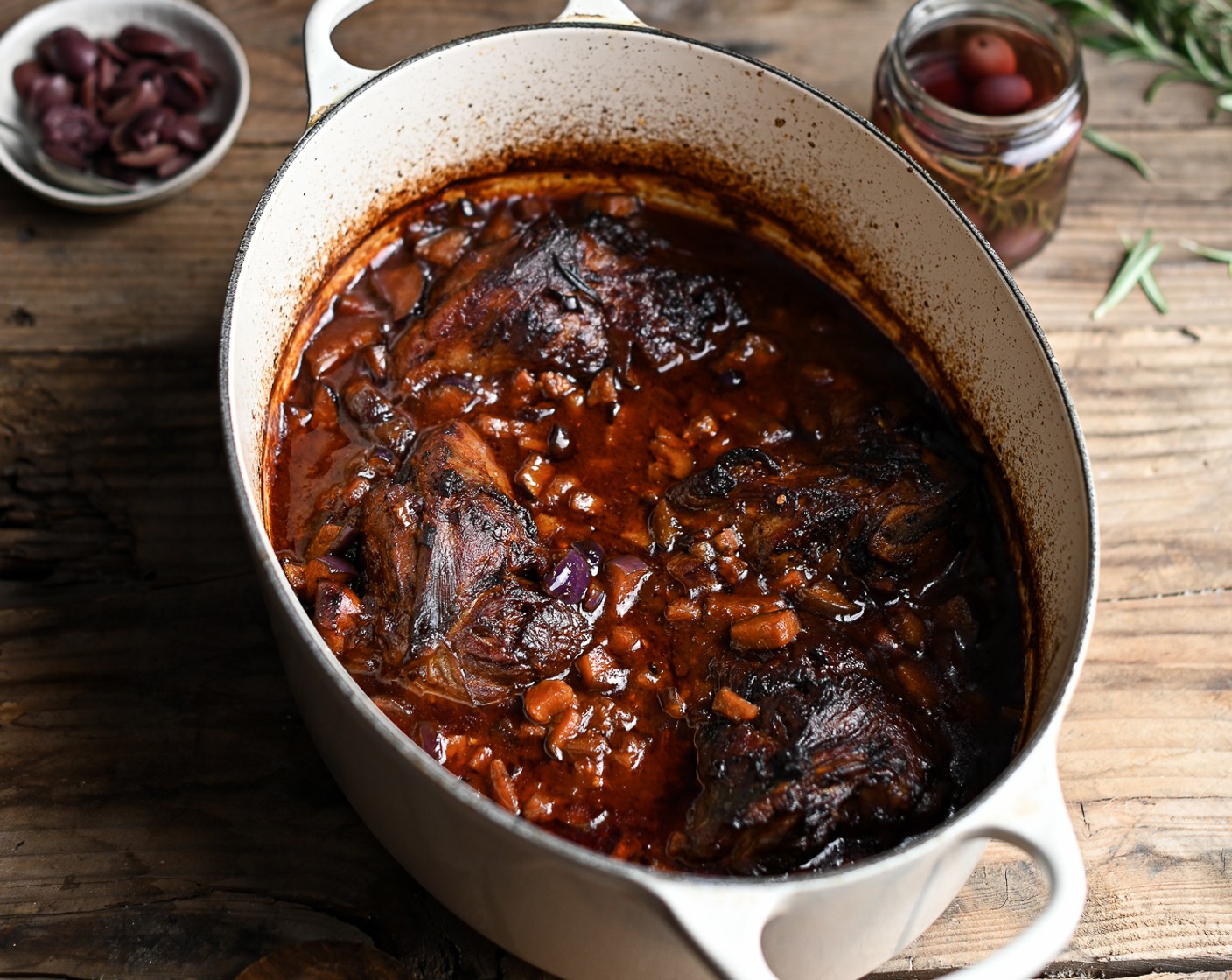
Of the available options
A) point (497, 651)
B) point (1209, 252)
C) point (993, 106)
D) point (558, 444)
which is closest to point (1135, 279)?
point (1209, 252)

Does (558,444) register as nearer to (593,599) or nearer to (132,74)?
(593,599)

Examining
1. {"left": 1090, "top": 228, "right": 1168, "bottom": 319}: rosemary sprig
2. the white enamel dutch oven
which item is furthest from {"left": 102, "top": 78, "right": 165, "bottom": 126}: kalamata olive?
{"left": 1090, "top": 228, "right": 1168, "bottom": 319}: rosemary sprig

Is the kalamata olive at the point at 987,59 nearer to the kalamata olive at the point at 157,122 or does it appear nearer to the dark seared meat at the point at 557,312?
the dark seared meat at the point at 557,312

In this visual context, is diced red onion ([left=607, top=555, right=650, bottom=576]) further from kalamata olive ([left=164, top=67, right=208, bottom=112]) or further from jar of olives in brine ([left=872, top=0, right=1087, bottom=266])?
kalamata olive ([left=164, top=67, right=208, bottom=112])

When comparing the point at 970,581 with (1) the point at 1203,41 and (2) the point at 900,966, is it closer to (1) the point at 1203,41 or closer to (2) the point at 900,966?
(2) the point at 900,966

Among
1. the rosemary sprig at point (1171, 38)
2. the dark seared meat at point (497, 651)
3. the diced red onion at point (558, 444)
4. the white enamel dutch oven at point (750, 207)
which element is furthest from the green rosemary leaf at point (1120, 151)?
the dark seared meat at point (497, 651)

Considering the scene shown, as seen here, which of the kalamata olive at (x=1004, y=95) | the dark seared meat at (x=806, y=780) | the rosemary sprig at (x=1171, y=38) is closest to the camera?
the dark seared meat at (x=806, y=780)

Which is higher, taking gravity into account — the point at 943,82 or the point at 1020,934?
the point at 943,82
